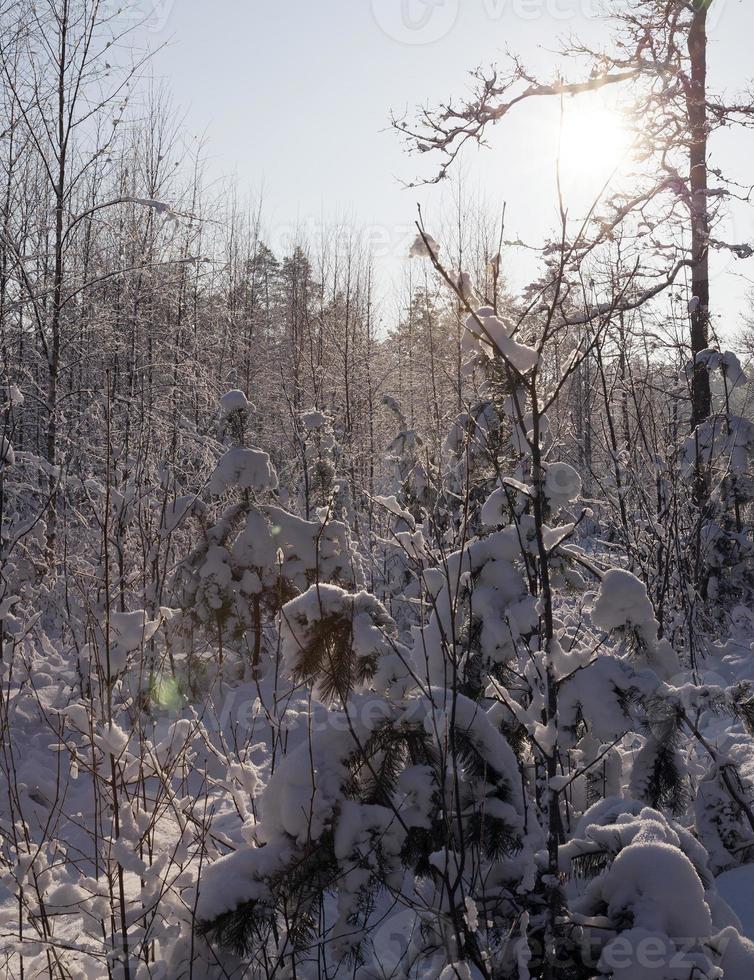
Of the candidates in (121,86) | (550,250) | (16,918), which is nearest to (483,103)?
(550,250)

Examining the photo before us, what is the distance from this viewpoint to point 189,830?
2889mm

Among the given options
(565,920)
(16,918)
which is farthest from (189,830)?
(565,920)

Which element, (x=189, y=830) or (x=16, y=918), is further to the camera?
(x=16, y=918)

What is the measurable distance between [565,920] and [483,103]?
10.7m

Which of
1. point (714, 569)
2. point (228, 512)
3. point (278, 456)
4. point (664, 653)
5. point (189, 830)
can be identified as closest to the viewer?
point (664, 653)

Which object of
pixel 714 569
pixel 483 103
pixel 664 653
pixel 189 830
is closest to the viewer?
pixel 664 653

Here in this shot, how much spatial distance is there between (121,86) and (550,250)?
17.5 ft

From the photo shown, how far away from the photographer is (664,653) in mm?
2676

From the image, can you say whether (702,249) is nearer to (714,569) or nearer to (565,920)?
(714,569)

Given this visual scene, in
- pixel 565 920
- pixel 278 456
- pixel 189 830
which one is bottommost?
pixel 189 830

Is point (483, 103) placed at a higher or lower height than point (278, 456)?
higher

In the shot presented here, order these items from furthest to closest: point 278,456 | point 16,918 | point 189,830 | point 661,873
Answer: point 278,456, point 16,918, point 189,830, point 661,873

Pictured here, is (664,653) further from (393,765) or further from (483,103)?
(483,103)

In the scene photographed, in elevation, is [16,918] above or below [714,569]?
below
